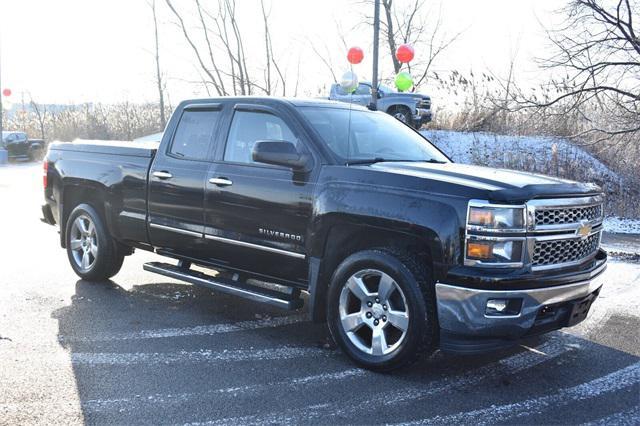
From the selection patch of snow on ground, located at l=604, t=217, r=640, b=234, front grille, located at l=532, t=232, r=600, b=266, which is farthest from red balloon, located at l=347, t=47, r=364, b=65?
front grille, located at l=532, t=232, r=600, b=266

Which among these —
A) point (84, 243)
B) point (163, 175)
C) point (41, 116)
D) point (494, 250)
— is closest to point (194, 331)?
point (163, 175)

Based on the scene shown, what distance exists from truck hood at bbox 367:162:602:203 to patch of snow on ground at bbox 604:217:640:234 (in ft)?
24.6

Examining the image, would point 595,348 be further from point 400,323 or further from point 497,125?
point 497,125

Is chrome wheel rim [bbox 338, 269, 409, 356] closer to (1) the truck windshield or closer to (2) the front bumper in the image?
(2) the front bumper

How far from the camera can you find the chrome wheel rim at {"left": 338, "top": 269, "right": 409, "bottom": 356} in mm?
4133

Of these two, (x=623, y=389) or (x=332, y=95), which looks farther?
(x=332, y=95)

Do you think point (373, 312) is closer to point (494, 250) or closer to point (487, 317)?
point (487, 317)

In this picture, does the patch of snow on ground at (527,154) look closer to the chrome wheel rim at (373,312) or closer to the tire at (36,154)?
the chrome wheel rim at (373,312)

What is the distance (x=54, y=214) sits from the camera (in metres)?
6.99

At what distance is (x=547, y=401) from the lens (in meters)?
3.79

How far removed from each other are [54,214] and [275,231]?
3516mm

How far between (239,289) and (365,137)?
165 cm

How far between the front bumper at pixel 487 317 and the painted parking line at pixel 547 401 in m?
0.38

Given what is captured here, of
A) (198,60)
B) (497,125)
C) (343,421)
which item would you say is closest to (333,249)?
(343,421)
